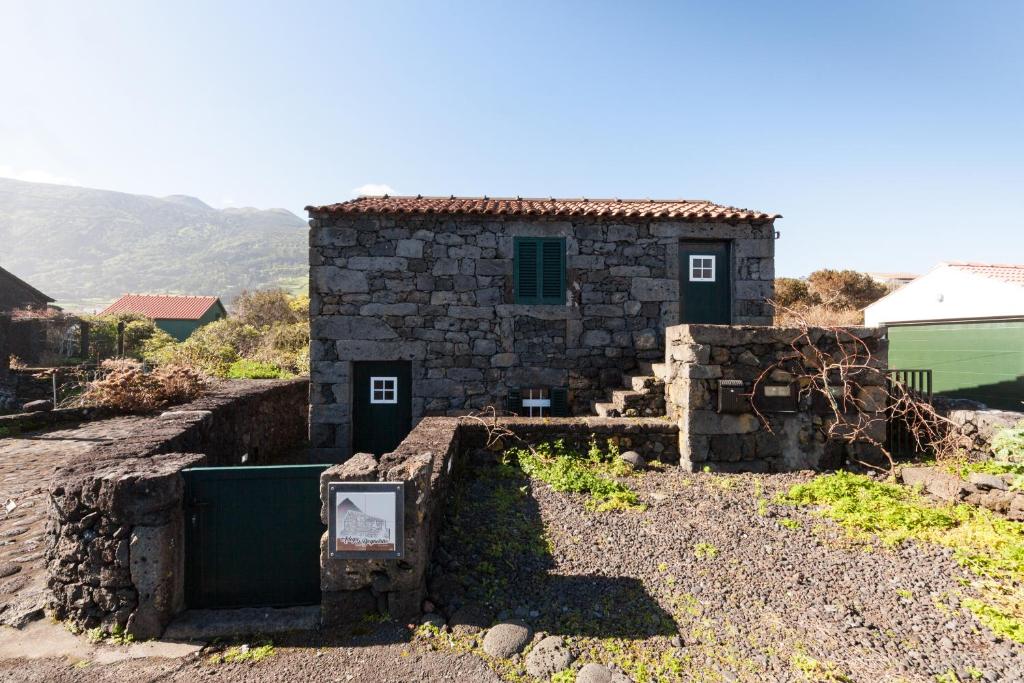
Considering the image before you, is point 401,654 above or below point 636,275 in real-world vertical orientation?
below

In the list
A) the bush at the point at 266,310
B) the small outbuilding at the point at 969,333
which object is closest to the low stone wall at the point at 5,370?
the bush at the point at 266,310

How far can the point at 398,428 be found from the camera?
342 inches

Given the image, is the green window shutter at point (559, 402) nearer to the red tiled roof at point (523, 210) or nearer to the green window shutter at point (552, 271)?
the green window shutter at point (552, 271)

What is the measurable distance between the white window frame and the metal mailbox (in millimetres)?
3044

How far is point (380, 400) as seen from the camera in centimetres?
861

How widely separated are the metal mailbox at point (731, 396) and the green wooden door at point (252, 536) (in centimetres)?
486

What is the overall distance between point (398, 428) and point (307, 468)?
5.06 m

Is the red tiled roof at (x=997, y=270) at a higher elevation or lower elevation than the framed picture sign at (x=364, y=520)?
higher

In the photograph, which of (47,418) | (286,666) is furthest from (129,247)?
(286,666)

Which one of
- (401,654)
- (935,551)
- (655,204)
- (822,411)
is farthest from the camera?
(655,204)

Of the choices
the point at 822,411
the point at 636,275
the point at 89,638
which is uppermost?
the point at 636,275

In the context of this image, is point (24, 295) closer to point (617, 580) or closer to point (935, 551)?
point (617, 580)

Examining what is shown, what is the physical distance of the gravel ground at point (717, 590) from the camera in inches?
116

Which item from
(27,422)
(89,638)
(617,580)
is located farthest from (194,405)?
(617,580)
